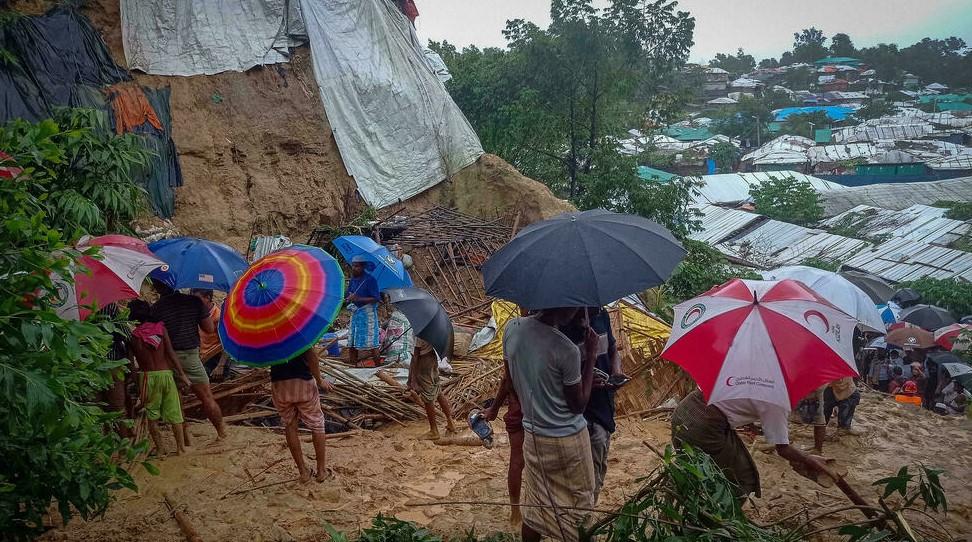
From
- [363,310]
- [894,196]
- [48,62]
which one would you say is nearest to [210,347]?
[363,310]

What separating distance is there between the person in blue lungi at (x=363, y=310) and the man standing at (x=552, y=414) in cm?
421

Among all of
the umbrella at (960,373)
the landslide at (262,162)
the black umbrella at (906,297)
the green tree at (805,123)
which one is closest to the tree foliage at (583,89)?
the landslide at (262,162)

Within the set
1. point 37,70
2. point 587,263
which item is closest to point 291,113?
point 37,70

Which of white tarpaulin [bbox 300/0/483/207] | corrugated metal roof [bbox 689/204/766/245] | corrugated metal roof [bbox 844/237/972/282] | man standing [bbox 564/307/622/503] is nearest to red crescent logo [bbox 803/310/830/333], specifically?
man standing [bbox 564/307/622/503]

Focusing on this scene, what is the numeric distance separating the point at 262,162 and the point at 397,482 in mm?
7564

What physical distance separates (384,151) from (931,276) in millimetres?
14361

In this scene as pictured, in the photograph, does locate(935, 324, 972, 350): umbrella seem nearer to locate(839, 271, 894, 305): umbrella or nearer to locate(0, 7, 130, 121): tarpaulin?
locate(839, 271, 894, 305): umbrella

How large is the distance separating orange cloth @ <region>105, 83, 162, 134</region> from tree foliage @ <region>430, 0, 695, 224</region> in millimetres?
7858

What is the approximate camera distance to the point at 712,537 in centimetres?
250

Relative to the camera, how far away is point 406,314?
5.23m

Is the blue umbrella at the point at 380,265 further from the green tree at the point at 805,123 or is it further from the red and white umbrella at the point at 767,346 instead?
the green tree at the point at 805,123

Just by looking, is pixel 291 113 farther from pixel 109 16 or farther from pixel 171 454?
pixel 171 454

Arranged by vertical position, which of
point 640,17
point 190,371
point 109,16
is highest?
point 640,17

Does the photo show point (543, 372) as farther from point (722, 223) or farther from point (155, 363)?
point (722, 223)
